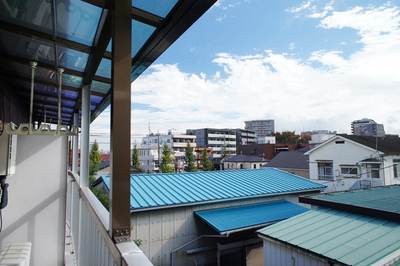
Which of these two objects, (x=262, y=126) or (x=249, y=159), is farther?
(x=262, y=126)

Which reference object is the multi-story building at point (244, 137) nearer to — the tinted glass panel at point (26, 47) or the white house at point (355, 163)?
the white house at point (355, 163)

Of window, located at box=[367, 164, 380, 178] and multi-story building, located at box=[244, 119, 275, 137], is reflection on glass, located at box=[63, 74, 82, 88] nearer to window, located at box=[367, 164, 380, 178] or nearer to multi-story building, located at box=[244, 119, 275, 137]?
window, located at box=[367, 164, 380, 178]

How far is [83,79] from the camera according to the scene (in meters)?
2.23

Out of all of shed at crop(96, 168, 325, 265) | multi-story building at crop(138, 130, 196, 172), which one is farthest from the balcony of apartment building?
multi-story building at crop(138, 130, 196, 172)

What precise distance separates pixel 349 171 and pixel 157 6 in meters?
15.3

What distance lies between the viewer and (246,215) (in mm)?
5672

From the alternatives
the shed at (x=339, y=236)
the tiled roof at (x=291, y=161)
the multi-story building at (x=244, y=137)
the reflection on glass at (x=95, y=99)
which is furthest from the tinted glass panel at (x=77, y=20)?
the multi-story building at (x=244, y=137)

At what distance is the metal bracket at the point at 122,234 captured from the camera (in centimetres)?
82

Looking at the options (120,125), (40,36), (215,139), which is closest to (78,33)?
(40,36)

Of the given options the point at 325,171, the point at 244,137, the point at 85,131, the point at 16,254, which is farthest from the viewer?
the point at 244,137

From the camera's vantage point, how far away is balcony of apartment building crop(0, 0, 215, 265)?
908mm

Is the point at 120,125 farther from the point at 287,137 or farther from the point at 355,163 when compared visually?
the point at 287,137

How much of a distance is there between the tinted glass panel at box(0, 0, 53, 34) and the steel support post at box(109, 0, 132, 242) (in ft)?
1.61

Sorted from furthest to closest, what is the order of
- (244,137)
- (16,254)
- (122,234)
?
(244,137), (16,254), (122,234)
